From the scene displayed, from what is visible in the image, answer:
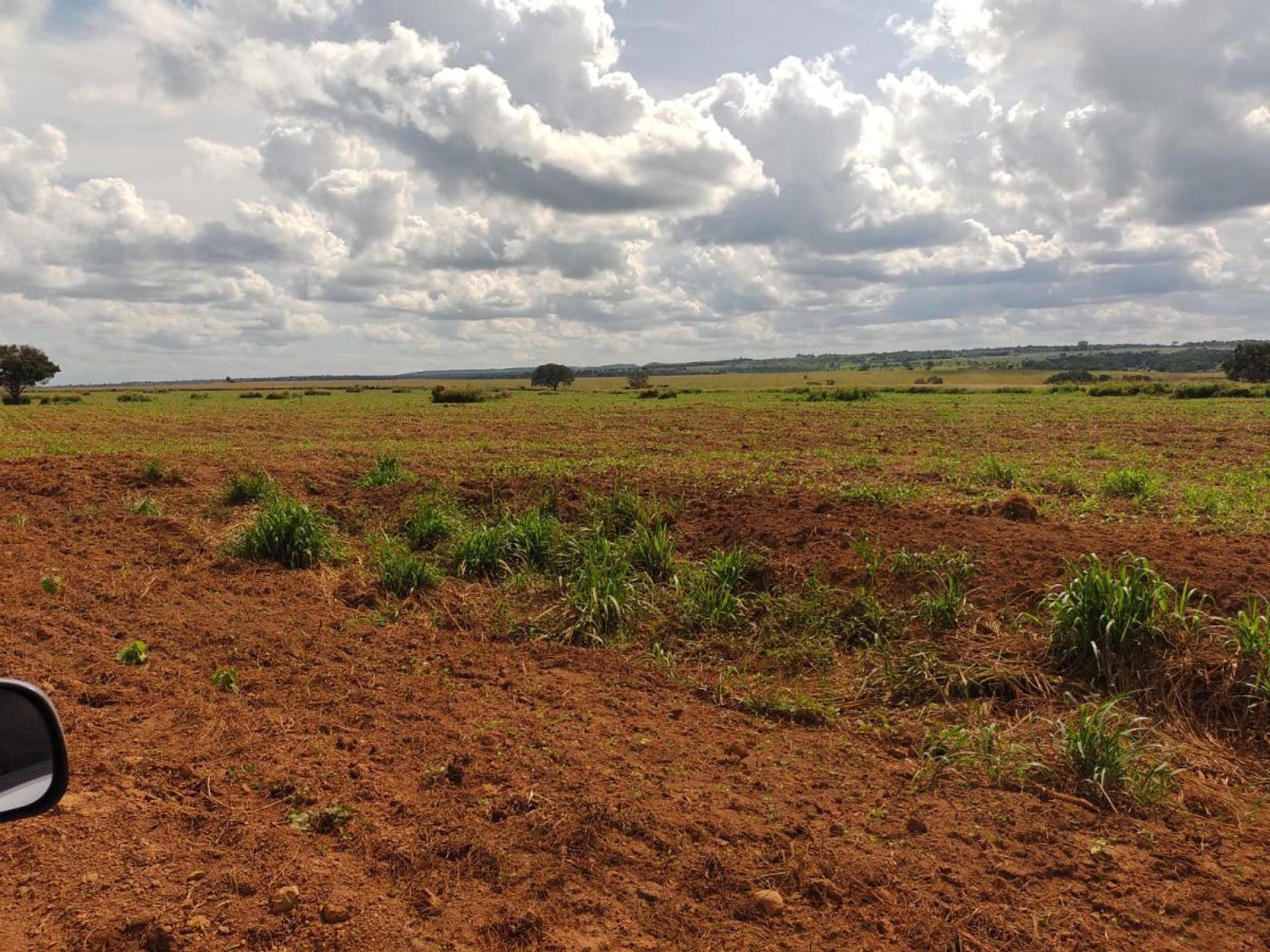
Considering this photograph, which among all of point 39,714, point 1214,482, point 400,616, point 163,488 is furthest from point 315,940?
point 1214,482

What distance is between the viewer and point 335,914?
3016 mm

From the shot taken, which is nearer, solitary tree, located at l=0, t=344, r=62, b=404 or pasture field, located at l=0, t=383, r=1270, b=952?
pasture field, located at l=0, t=383, r=1270, b=952

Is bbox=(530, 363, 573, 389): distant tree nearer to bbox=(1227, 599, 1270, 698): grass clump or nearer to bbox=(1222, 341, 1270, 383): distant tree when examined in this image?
bbox=(1222, 341, 1270, 383): distant tree

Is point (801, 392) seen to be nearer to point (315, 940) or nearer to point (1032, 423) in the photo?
point (1032, 423)

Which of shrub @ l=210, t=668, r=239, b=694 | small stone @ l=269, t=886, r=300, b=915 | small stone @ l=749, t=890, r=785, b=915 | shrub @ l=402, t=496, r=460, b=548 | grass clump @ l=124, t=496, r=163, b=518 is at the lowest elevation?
small stone @ l=749, t=890, r=785, b=915

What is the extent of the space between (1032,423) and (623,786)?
26001 millimetres

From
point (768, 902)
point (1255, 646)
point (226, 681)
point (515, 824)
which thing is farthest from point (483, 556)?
point (1255, 646)

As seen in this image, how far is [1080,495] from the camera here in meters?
11.6

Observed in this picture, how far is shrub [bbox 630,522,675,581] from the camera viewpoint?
8023mm

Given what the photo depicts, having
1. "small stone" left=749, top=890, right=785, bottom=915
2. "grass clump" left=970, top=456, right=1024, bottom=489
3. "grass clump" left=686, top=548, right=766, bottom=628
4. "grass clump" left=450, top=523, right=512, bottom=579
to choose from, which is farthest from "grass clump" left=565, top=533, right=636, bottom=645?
"grass clump" left=970, top=456, right=1024, bottom=489

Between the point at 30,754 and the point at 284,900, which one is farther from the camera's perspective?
the point at 284,900

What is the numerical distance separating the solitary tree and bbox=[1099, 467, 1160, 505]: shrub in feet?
243

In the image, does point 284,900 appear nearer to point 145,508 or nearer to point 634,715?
point 634,715

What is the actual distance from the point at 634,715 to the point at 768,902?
6.65 feet
